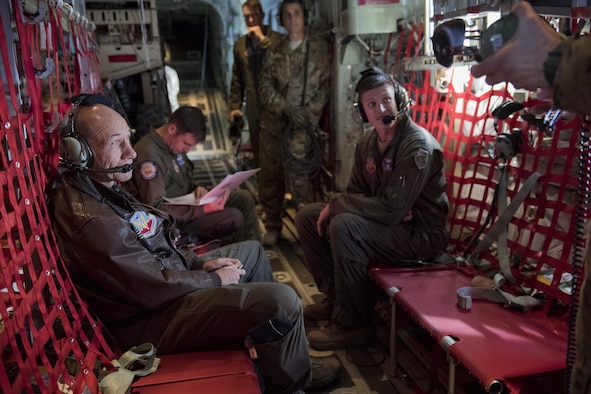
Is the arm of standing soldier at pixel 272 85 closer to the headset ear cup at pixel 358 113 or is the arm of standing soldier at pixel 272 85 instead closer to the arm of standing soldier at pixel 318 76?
the arm of standing soldier at pixel 318 76

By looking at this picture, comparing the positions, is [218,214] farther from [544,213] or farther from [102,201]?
[544,213]

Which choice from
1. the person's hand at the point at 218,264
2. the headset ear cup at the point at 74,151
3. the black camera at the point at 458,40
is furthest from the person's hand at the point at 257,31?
the black camera at the point at 458,40

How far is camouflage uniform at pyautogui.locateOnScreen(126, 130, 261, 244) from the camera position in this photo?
3.07m

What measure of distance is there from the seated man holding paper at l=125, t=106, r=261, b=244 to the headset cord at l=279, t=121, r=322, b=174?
1.00 m

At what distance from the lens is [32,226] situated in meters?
1.72

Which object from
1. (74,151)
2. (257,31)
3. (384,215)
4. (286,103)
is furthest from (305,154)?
(74,151)

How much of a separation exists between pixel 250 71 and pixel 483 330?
148 inches

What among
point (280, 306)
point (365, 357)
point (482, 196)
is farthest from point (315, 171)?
point (280, 306)

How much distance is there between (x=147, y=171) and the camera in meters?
3.07

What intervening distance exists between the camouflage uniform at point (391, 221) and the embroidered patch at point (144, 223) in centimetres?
110

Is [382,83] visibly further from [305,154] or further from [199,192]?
[305,154]

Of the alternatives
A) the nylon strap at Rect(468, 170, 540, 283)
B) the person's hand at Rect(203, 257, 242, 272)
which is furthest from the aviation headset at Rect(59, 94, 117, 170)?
the nylon strap at Rect(468, 170, 540, 283)

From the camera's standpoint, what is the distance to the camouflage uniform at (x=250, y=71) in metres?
5.04

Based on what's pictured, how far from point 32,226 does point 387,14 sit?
126 inches
